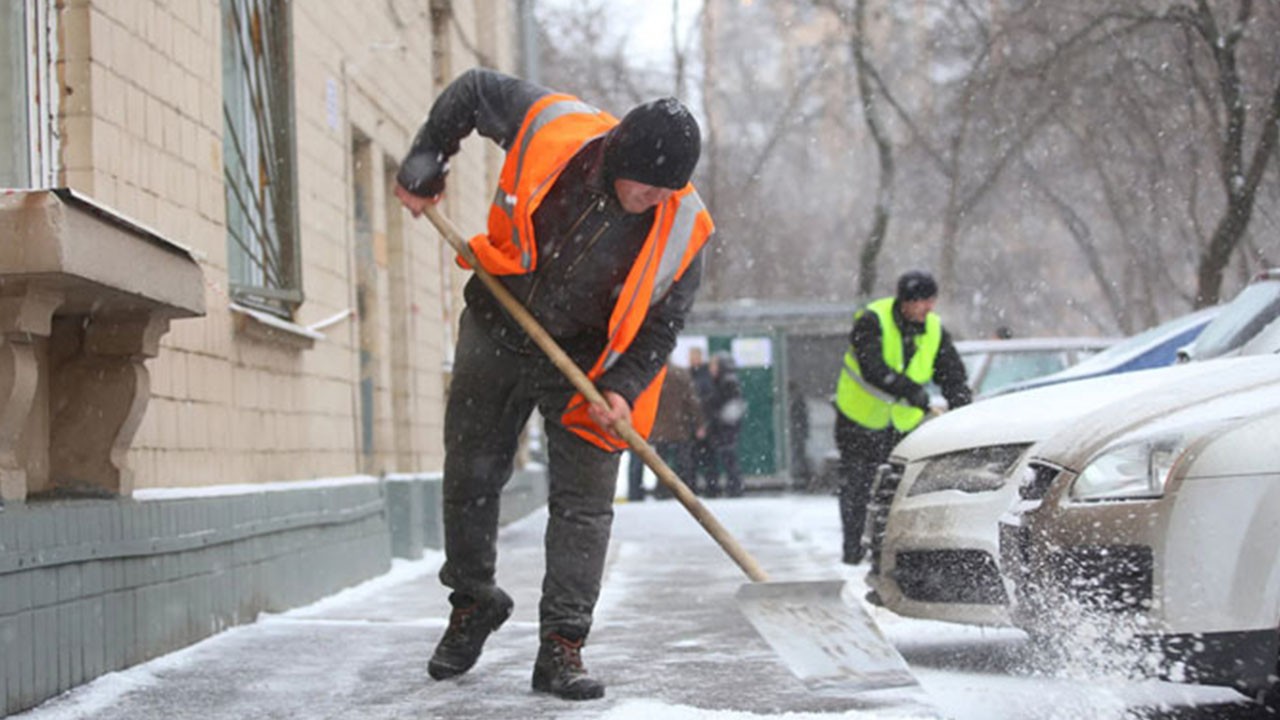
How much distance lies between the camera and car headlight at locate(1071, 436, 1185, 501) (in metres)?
4.86

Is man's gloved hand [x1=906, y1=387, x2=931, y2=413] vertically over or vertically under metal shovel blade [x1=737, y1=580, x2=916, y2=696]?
over

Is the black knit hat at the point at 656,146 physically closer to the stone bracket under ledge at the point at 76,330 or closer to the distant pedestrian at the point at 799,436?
the stone bracket under ledge at the point at 76,330

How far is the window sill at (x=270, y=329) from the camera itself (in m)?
7.44

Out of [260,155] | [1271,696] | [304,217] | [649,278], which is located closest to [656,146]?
[649,278]

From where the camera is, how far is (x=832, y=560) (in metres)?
10.2

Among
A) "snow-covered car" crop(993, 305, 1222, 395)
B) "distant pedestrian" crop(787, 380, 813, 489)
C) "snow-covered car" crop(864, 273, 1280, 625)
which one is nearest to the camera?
"snow-covered car" crop(864, 273, 1280, 625)

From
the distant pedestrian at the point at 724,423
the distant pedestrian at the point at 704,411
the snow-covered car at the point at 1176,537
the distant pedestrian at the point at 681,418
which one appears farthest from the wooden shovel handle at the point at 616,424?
the distant pedestrian at the point at 724,423

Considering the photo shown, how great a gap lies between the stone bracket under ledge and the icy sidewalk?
2.19 ft

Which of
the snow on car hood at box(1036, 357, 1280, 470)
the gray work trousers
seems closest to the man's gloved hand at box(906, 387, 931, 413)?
the snow on car hood at box(1036, 357, 1280, 470)

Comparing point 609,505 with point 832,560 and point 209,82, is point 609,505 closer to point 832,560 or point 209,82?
point 209,82

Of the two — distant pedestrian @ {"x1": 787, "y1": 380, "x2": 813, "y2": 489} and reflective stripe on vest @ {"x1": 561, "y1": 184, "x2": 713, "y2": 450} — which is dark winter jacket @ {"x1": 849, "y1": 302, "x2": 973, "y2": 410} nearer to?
reflective stripe on vest @ {"x1": 561, "y1": 184, "x2": 713, "y2": 450}

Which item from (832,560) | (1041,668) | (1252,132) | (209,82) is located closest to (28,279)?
(209,82)

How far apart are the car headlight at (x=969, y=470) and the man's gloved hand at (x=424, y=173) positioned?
204 centimetres

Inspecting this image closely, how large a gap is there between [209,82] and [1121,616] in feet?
13.6
